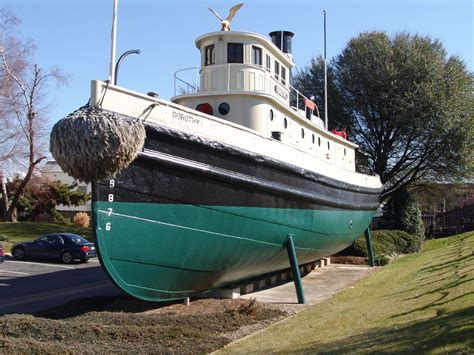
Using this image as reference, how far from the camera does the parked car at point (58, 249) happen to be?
20.6 meters

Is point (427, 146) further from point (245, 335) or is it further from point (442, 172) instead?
point (245, 335)

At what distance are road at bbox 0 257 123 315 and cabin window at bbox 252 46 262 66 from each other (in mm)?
6632

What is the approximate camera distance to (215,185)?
9.30m

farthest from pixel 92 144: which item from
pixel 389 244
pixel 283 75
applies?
pixel 389 244

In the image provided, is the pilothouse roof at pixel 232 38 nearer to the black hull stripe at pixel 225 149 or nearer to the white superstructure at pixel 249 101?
the white superstructure at pixel 249 101

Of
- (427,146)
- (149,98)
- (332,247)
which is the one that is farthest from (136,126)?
(427,146)

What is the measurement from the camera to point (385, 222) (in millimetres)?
28844

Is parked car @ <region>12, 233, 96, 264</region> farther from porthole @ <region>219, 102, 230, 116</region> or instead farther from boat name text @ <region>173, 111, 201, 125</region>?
boat name text @ <region>173, 111, 201, 125</region>

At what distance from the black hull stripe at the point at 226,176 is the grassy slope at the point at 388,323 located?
244 cm

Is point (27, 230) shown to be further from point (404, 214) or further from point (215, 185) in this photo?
point (215, 185)

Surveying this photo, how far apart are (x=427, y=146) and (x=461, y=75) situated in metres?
4.50

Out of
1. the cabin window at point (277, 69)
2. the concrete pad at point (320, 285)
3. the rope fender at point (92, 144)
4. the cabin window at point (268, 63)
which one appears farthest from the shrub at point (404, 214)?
the rope fender at point (92, 144)

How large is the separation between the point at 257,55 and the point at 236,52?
0.60 m

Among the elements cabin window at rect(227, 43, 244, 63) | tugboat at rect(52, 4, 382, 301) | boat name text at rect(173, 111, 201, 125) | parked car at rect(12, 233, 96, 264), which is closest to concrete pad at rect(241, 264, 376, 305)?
tugboat at rect(52, 4, 382, 301)
